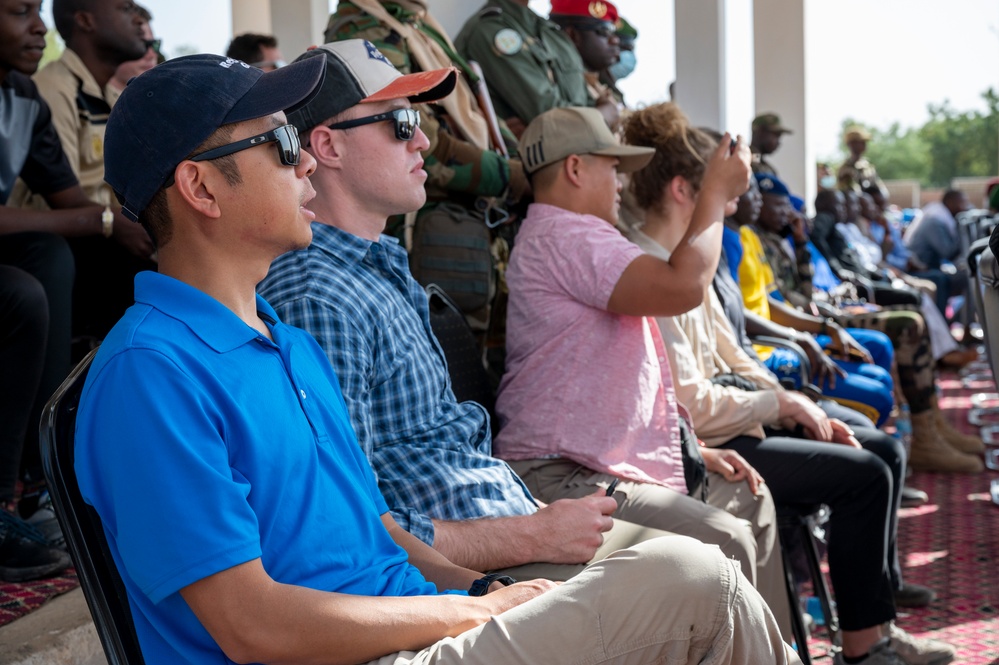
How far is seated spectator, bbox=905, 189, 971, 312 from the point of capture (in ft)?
38.1

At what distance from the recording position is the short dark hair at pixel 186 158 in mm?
1492

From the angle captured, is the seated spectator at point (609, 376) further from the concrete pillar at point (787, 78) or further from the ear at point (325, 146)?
the concrete pillar at point (787, 78)

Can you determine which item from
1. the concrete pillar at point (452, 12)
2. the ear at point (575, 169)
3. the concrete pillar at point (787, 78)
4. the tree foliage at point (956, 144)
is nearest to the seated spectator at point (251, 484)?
the ear at point (575, 169)

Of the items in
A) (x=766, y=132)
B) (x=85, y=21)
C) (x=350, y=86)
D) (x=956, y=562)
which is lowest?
Answer: (x=956, y=562)

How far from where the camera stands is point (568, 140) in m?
3.04

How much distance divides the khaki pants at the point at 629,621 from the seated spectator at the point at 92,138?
7.19 ft

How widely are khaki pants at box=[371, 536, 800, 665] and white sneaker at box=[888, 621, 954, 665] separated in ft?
6.36

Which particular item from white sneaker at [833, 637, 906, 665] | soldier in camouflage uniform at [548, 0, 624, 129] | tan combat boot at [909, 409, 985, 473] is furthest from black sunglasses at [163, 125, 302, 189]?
A: tan combat boot at [909, 409, 985, 473]

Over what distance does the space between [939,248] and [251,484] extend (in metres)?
11.9

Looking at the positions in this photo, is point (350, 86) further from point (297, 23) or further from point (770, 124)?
point (770, 124)

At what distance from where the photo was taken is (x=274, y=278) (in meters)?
2.08

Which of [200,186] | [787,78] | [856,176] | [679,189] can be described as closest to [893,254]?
[856,176]

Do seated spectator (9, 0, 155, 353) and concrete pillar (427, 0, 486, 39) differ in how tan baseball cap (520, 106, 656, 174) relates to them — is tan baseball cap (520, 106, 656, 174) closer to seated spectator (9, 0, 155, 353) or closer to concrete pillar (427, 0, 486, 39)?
seated spectator (9, 0, 155, 353)

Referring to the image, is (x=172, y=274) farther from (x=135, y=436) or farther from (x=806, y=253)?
(x=806, y=253)
